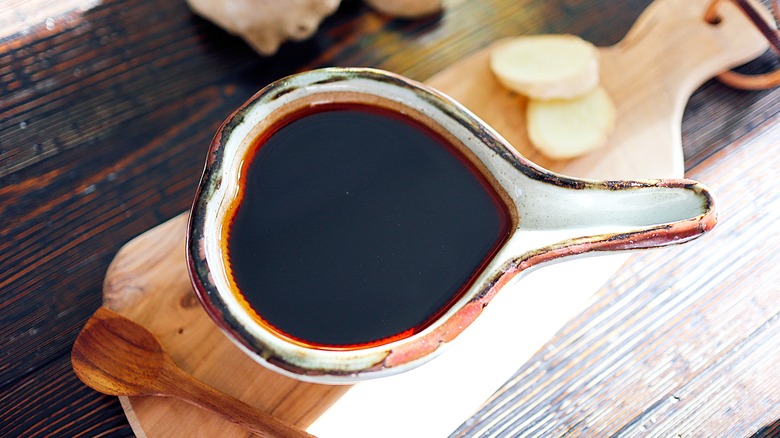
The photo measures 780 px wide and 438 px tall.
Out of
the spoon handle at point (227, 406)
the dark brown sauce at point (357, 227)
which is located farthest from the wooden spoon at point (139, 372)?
the dark brown sauce at point (357, 227)

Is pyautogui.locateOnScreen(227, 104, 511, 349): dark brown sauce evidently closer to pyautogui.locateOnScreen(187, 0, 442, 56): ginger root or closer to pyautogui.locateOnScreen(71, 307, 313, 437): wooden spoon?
pyautogui.locateOnScreen(71, 307, 313, 437): wooden spoon

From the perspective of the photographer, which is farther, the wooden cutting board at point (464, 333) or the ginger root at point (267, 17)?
the ginger root at point (267, 17)

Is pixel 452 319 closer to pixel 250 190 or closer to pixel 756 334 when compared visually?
pixel 250 190

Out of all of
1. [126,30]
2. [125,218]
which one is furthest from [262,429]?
[126,30]

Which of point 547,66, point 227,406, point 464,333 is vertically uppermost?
point 547,66

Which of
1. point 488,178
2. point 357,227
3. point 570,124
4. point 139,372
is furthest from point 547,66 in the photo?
point 139,372

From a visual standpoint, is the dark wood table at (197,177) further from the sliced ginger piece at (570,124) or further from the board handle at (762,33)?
the sliced ginger piece at (570,124)

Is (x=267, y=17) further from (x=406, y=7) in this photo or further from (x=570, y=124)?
(x=570, y=124)
